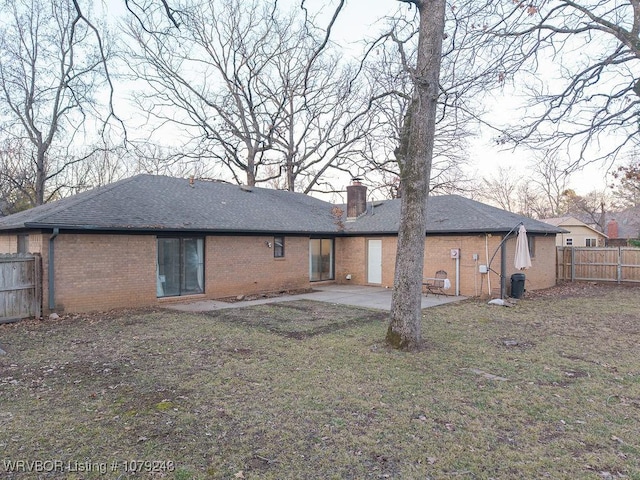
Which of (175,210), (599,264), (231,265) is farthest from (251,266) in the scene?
(599,264)

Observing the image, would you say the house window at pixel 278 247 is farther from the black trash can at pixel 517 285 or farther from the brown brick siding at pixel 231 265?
the black trash can at pixel 517 285

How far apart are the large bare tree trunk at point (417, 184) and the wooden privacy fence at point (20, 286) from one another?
28.0 feet

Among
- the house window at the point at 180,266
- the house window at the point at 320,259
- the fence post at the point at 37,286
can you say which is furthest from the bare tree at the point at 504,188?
the fence post at the point at 37,286

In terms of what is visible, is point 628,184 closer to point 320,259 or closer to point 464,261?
point 464,261

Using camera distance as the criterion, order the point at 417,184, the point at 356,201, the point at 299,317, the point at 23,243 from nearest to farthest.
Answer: the point at 417,184
the point at 299,317
the point at 23,243
the point at 356,201

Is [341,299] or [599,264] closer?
[341,299]

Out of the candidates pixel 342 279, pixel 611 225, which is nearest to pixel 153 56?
pixel 342 279

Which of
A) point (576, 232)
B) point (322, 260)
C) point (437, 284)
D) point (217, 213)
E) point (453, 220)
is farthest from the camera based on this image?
point (576, 232)

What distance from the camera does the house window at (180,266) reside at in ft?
40.8

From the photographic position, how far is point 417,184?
279 inches

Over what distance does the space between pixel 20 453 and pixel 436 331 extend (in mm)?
7117

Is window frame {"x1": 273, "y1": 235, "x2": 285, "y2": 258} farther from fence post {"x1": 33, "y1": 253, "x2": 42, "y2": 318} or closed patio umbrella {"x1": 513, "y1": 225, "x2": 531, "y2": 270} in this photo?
closed patio umbrella {"x1": 513, "y1": 225, "x2": 531, "y2": 270}

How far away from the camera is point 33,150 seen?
82.1ft

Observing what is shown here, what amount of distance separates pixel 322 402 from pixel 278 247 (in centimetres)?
1115
